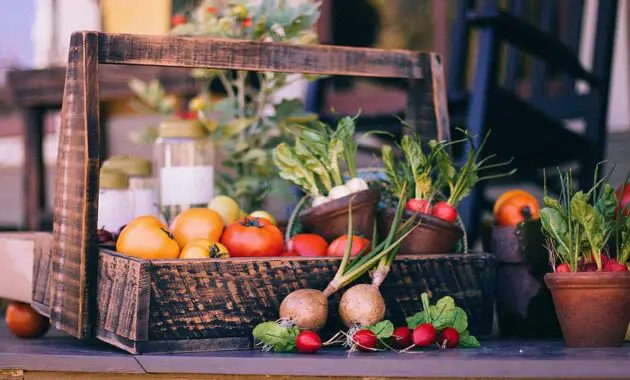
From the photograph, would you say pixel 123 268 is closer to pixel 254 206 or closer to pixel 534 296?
pixel 534 296

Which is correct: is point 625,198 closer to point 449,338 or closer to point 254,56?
point 449,338

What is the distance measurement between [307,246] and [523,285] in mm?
499

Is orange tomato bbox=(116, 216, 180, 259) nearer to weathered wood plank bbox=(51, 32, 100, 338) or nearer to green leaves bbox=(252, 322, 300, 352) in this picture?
weathered wood plank bbox=(51, 32, 100, 338)


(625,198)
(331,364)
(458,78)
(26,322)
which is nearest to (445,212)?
(625,198)

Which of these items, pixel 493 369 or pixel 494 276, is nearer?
pixel 493 369

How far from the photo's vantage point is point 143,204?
2.35 metres

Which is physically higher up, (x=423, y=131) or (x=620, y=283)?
(x=423, y=131)

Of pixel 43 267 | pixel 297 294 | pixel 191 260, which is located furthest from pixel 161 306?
pixel 43 267

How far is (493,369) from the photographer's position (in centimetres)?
155

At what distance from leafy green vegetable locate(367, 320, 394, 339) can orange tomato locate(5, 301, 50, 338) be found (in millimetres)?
914

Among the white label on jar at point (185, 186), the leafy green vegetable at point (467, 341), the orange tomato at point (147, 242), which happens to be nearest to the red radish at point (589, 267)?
the leafy green vegetable at point (467, 341)

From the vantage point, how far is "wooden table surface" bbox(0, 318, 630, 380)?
5.08 ft

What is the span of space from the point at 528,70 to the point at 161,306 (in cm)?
333

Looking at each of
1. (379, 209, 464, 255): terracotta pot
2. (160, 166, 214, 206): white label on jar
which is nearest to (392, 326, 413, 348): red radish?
(379, 209, 464, 255): terracotta pot
